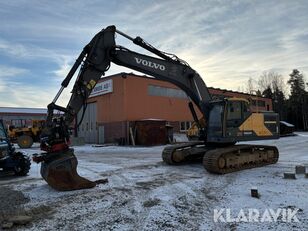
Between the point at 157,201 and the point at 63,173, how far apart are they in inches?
108

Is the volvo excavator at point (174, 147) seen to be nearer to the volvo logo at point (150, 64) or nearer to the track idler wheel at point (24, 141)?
the volvo logo at point (150, 64)

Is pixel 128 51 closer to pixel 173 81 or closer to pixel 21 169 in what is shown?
pixel 173 81

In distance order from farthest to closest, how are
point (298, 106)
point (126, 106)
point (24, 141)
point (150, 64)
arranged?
point (298, 106) < point (126, 106) < point (24, 141) < point (150, 64)

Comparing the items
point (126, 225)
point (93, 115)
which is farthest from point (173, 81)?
point (93, 115)

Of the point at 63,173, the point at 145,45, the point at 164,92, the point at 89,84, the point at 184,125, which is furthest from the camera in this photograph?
the point at 184,125

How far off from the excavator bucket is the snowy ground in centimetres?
26

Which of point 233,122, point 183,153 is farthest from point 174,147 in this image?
point 233,122

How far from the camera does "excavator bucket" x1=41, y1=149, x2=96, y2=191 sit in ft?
30.9

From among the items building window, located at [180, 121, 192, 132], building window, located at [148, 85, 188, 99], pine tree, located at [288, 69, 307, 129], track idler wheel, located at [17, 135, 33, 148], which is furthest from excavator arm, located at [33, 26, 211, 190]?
pine tree, located at [288, 69, 307, 129]

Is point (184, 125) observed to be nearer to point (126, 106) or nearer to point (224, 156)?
point (126, 106)

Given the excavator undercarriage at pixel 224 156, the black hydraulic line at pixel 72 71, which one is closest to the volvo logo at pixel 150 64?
the black hydraulic line at pixel 72 71

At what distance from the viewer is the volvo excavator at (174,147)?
9.60m

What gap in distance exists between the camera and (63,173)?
9.49 m

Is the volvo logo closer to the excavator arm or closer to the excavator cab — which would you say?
the excavator arm
